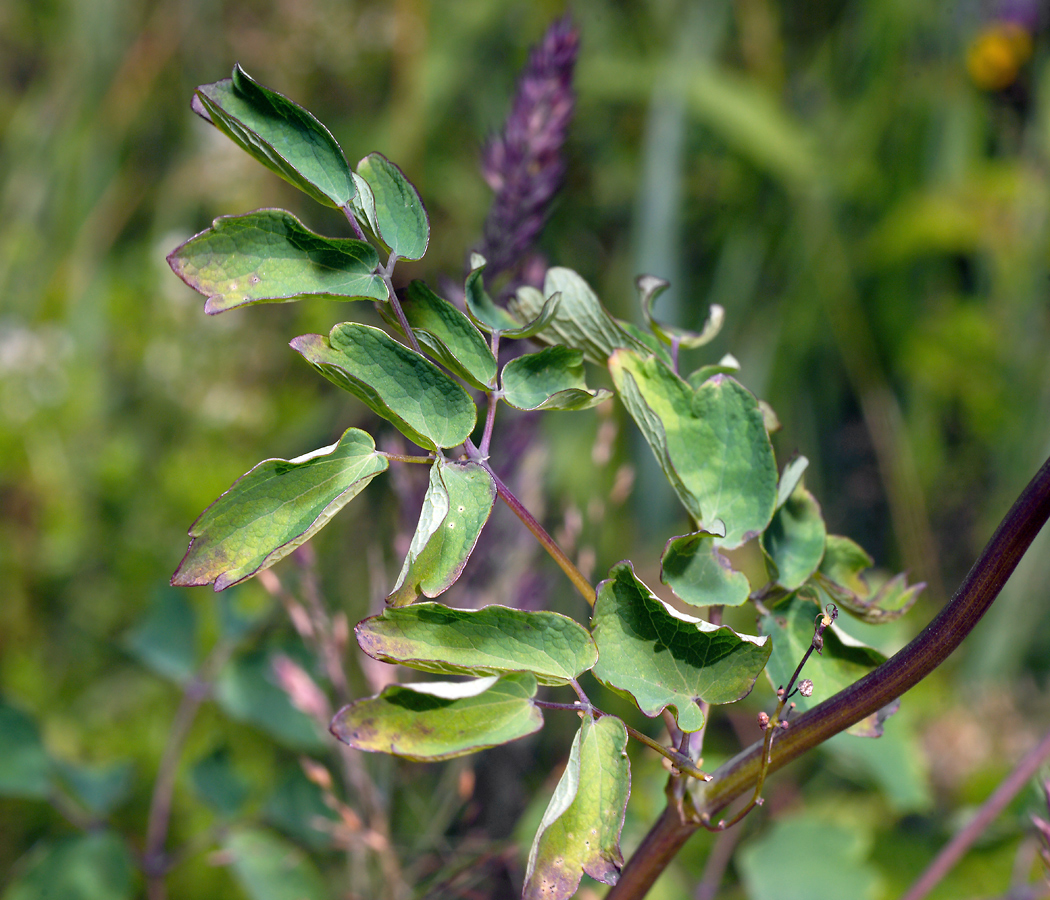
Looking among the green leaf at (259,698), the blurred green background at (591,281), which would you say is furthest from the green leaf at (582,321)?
the blurred green background at (591,281)

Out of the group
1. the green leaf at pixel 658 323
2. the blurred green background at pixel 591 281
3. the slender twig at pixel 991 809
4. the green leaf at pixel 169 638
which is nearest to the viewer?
the green leaf at pixel 658 323

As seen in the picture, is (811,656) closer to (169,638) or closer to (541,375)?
(541,375)

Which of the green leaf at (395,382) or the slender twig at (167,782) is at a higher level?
Answer: the green leaf at (395,382)

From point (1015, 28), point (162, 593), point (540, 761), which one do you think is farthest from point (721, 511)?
point (1015, 28)

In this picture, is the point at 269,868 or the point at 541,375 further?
the point at 269,868

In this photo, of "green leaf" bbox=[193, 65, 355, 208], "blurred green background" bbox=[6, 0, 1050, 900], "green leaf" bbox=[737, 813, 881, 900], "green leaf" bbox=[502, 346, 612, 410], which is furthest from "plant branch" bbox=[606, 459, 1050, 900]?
"blurred green background" bbox=[6, 0, 1050, 900]

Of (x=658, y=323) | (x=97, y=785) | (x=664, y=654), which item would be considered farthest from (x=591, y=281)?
(x=664, y=654)

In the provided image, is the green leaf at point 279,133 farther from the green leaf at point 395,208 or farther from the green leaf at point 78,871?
the green leaf at point 78,871
